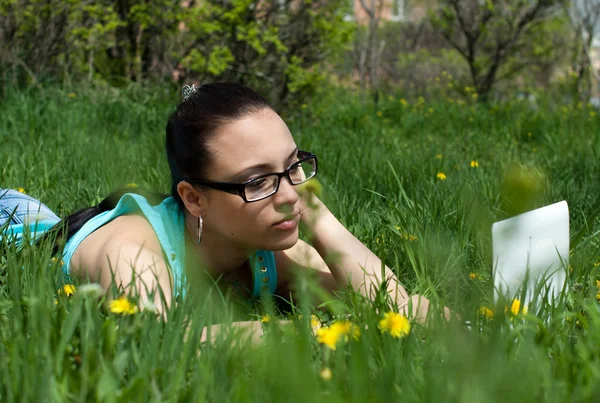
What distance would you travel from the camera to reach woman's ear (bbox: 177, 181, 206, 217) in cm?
206

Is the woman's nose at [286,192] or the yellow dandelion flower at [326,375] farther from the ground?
the woman's nose at [286,192]

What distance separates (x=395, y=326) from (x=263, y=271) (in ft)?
2.93

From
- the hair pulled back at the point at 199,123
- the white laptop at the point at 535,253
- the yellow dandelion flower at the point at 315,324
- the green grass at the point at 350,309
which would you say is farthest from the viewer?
the hair pulled back at the point at 199,123

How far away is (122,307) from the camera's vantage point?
1504mm

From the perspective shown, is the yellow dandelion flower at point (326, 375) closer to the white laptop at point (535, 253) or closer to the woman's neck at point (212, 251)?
the white laptop at point (535, 253)

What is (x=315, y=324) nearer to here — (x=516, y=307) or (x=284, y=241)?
(x=284, y=241)

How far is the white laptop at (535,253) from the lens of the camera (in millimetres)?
1619

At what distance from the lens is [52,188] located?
325cm

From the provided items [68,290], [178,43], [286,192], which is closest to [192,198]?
[286,192]

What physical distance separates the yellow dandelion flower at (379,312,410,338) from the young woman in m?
0.26

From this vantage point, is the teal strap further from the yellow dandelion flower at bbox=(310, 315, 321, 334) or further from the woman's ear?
the yellow dandelion flower at bbox=(310, 315, 321, 334)

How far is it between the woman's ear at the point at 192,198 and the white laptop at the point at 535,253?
82 cm

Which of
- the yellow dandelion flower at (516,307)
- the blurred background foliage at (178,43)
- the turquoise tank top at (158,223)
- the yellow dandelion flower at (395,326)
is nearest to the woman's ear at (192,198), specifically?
the turquoise tank top at (158,223)

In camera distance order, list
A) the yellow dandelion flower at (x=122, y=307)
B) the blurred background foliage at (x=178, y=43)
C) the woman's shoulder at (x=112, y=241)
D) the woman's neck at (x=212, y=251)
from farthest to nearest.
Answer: the blurred background foliage at (x=178, y=43) < the woman's neck at (x=212, y=251) < the woman's shoulder at (x=112, y=241) < the yellow dandelion flower at (x=122, y=307)
